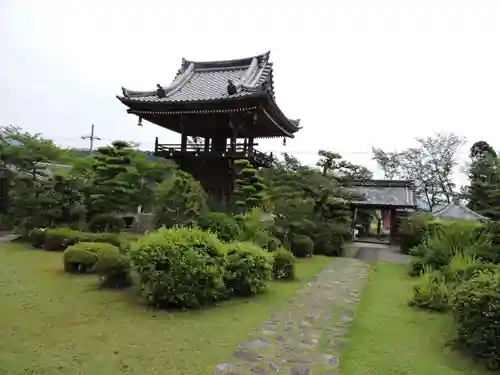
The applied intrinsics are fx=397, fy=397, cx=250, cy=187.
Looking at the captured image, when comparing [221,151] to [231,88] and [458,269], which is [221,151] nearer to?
[231,88]

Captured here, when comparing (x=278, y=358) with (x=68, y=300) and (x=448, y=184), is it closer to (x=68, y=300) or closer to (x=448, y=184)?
(x=68, y=300)

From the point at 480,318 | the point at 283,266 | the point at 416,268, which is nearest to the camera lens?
the point at 480,318

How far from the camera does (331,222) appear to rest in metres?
18.0

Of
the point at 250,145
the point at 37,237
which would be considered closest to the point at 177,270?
the point at 37,237

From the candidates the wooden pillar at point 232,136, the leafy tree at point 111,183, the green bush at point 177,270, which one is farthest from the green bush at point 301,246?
the green bush at point 177,270

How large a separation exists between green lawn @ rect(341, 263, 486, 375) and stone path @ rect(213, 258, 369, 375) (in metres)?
0.23

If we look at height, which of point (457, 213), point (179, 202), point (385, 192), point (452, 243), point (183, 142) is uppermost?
point (183, 142)

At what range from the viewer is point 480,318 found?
15.8 ft

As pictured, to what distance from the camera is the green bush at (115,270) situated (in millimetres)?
8164

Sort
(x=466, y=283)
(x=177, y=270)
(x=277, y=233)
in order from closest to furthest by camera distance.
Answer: (x=466, y=283) → (x=177, y=270) → (x=277, y=233)

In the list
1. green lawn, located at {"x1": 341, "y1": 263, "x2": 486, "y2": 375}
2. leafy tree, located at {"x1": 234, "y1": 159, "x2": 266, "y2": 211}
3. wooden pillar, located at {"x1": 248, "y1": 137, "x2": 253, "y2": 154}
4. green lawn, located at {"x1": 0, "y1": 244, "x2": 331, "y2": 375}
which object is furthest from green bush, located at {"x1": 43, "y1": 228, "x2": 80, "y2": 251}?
green lawn, located at {"x1": 341, "y1": 263, "x2": 486, "y2": 375}

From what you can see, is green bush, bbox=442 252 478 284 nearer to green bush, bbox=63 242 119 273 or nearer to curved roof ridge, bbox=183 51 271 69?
green bush, bbox=63 242 119 273

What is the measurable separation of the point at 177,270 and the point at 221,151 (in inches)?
418

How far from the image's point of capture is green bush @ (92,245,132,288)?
8164 millimetres
